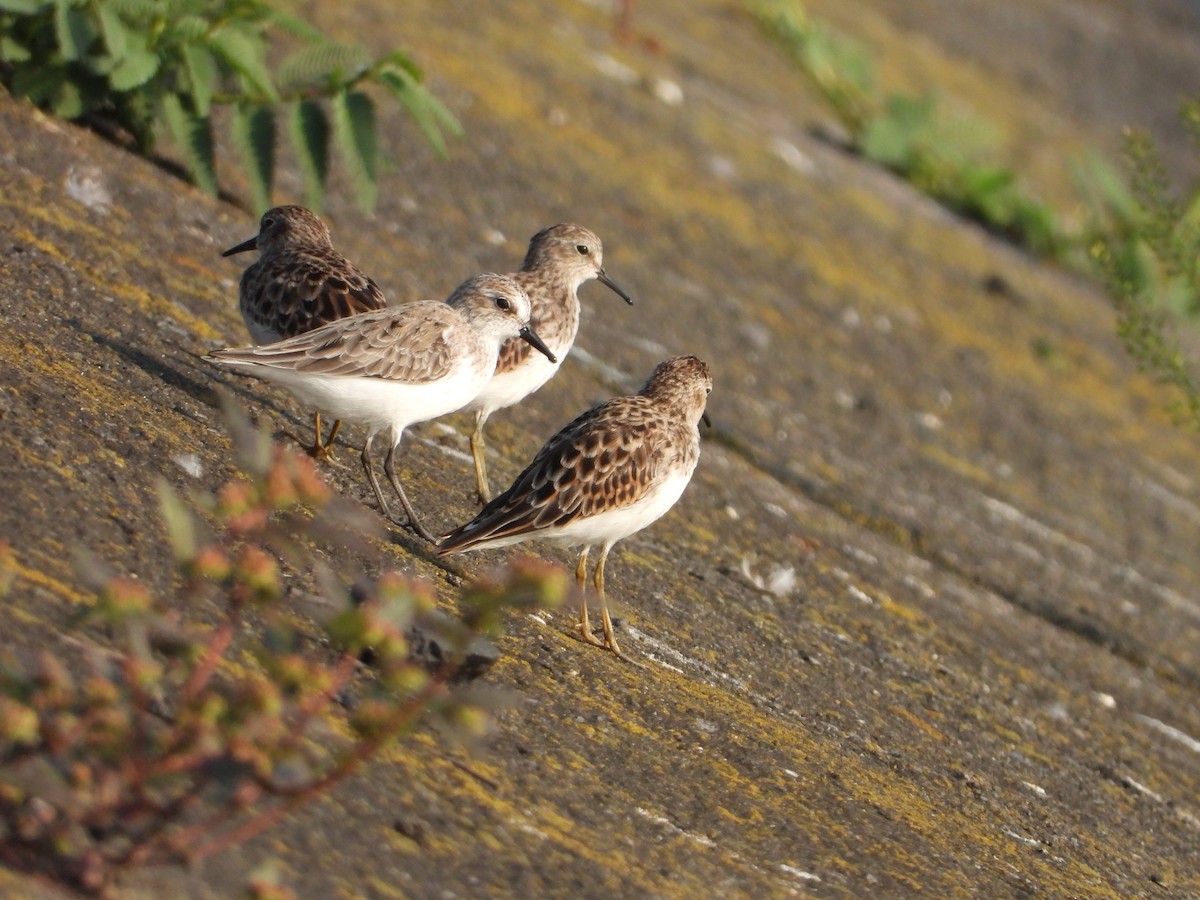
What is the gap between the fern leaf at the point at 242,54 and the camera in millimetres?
6660

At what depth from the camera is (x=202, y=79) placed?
21.9ft

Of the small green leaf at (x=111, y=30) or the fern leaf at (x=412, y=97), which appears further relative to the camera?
the fern leaf at (x=412, y=97)

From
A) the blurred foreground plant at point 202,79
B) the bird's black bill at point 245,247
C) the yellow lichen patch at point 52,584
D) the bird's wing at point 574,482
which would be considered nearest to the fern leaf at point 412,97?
the blurred foreground plant at point 202,79

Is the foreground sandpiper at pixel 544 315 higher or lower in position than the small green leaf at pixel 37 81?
higher

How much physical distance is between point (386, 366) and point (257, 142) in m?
2.03

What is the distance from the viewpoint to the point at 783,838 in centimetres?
421

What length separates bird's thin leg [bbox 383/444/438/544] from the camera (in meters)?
5.45

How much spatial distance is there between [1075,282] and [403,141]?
21.1ft

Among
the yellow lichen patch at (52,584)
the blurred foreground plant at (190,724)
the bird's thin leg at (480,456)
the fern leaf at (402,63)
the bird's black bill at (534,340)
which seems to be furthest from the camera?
the fern leaf at (402,63)

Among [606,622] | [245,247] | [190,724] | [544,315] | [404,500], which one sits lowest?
[245,247]

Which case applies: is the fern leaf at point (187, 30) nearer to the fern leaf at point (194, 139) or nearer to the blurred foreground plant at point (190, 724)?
the fern leaf at point (194, 139)

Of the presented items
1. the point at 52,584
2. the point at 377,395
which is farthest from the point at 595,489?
the point at 52,584

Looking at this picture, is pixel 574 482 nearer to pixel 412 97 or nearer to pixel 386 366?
pixel 386 366

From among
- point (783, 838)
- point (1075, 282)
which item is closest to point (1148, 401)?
point (1075, 282)
